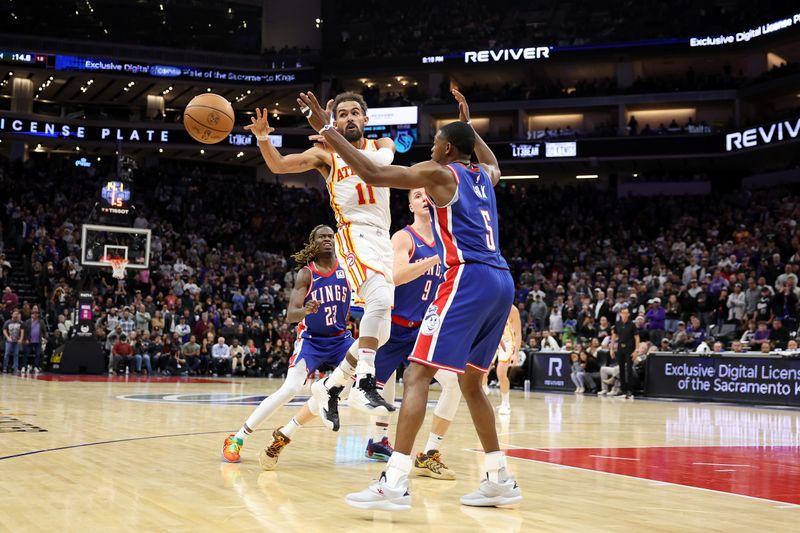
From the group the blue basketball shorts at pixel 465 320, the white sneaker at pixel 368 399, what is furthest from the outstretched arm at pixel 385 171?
the white sneaker at pixel 368 399

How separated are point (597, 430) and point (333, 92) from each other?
3060 centimetres

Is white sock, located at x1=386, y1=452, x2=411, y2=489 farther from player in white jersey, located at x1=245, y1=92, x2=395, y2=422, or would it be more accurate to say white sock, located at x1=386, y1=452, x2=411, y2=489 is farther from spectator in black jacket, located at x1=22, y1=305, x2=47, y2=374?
spectator in black jacket, located at x1=22, y1=305, x2=47, y2=374

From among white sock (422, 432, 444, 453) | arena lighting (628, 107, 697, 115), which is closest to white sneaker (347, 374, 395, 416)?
white sock (422, 432, 444, 453)

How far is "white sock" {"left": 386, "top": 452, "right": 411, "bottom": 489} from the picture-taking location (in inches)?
178

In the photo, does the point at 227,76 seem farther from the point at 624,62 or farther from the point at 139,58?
the point at 624,62

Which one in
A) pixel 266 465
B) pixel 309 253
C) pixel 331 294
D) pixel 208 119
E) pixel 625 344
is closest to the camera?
pixel 266 465

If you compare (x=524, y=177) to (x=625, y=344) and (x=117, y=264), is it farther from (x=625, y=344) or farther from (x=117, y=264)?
(x=625, y=344)

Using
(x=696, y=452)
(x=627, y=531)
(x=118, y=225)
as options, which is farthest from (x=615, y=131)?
(x=627, y=531)

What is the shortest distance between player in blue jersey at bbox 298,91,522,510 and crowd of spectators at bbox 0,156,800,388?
517 inches

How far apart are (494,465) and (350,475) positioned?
4.71 feet

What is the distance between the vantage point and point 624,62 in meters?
36.3

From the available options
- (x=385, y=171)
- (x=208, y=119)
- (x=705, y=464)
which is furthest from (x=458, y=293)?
(x=208, y=119)

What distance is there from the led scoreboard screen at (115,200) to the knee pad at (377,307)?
19.4m

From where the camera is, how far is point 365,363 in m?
5.98
